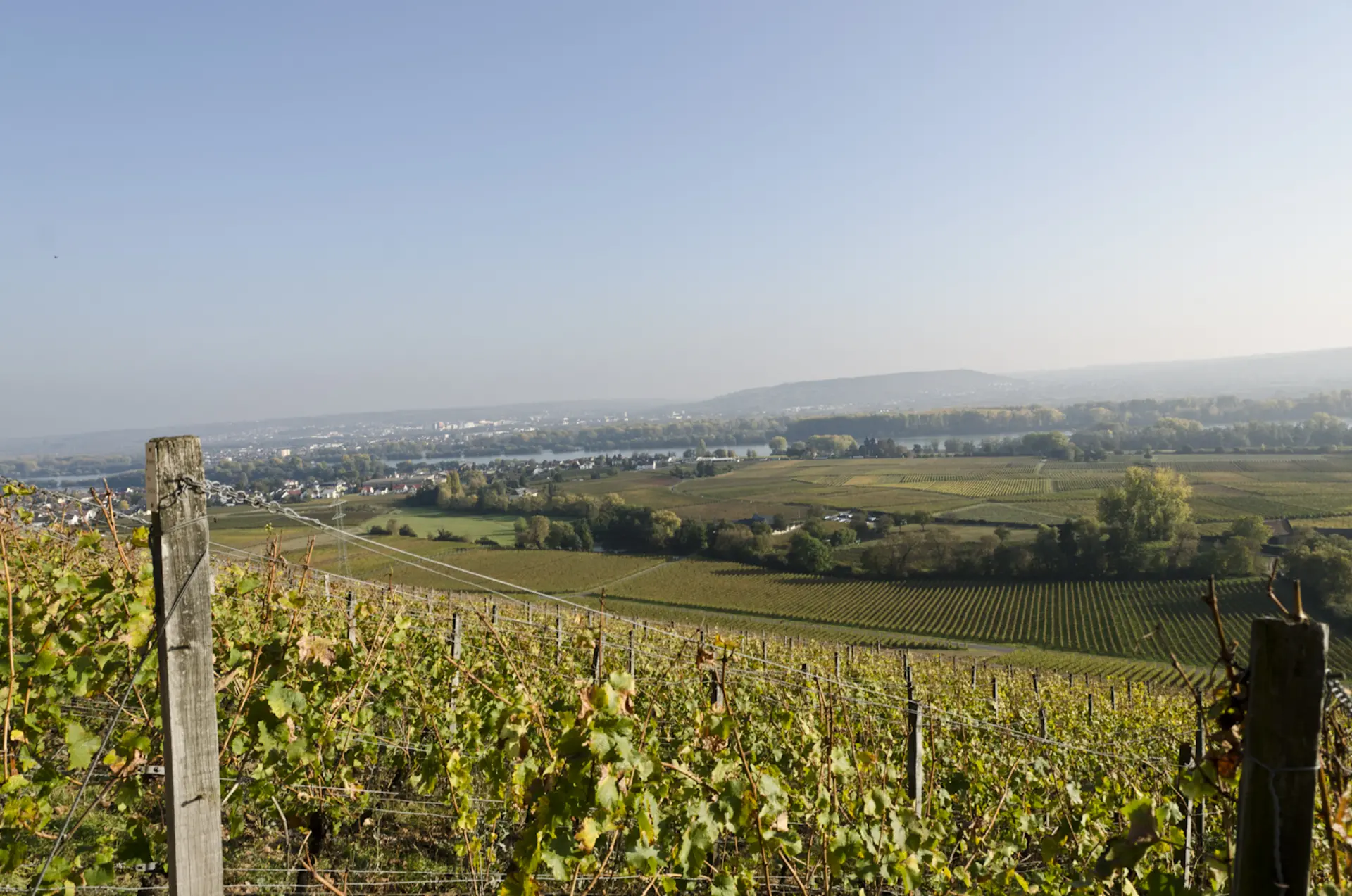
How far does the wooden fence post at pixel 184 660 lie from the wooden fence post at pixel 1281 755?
2.27 meters

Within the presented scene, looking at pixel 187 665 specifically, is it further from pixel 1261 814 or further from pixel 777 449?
pixel 777 449

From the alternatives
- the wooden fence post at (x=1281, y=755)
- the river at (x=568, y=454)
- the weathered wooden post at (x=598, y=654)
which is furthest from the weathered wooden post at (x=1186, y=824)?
the river at (x=568, y=454)

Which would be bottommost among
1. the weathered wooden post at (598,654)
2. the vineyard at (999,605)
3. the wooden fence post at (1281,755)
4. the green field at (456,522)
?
the vineyard at (999,605)

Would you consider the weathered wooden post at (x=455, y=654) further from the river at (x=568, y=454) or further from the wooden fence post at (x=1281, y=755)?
the river at (x=568, y=454)

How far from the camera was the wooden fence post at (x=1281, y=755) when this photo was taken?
1.22 meters

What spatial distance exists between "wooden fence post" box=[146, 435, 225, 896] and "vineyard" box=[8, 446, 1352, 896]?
1 centimetres

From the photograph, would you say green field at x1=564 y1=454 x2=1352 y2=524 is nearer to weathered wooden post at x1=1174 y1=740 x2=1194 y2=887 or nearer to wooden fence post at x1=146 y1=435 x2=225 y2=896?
weathered wooden post at x1=1174 y1=740 x2=1194 y2=887

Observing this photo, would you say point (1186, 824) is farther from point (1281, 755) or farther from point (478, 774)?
point (478, 774)

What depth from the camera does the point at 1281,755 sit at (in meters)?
1.25

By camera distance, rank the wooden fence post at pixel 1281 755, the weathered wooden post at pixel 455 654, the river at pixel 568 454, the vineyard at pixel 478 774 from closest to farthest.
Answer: the wooden fence post at pixel 1281 755
the vineyard at pixel 478 774
the weathered wooden post at pixel 455 654
the river at pixel 568 454

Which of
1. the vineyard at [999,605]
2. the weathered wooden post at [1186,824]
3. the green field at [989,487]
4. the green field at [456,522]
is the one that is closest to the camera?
the weathered wooden post at [1186,824]

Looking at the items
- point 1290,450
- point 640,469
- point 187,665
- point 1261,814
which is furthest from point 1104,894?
point 1290,450

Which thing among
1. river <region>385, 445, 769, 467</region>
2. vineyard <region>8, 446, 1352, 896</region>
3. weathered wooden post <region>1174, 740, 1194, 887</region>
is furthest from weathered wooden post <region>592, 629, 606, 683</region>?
river <region>385, 445, 769, 467</region>

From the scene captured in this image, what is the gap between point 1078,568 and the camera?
47.0m
